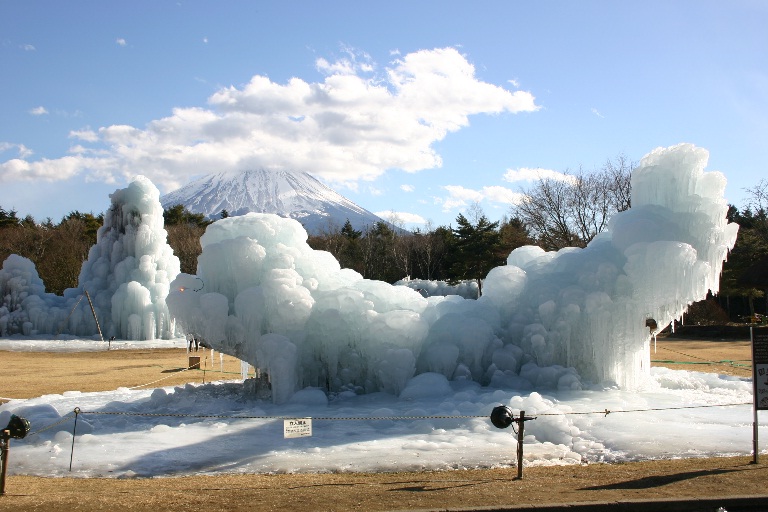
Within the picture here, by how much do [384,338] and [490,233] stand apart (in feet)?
86.9

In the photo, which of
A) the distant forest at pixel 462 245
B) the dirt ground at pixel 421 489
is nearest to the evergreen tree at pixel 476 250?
the distant forest at pixel 462 245

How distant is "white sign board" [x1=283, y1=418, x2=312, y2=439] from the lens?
8078 millimetres

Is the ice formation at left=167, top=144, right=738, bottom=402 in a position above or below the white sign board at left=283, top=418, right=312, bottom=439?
above

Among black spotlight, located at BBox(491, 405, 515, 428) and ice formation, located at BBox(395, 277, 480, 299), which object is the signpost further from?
ice formation, located at BBox(395, 277, 480, 299)

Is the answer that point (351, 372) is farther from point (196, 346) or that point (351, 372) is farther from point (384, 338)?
point (196, 346)

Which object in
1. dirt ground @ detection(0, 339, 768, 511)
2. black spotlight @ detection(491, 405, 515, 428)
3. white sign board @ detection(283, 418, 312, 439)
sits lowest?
dirt ground @ detection(0, 339, 768, 511)

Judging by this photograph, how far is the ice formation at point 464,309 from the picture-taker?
46.1 ft

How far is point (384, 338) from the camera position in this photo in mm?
14336

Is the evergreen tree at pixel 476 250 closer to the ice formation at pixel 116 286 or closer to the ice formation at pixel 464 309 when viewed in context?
the ice formation at pixel 116 286

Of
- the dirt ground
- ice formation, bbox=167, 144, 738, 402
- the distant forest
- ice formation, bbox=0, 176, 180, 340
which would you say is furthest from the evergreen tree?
the dirt ground

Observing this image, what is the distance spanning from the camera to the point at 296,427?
26.8 feet

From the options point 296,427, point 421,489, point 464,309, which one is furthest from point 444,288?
point 421,489

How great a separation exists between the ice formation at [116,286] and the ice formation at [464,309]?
20220mm

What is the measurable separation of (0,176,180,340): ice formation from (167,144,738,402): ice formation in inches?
796
